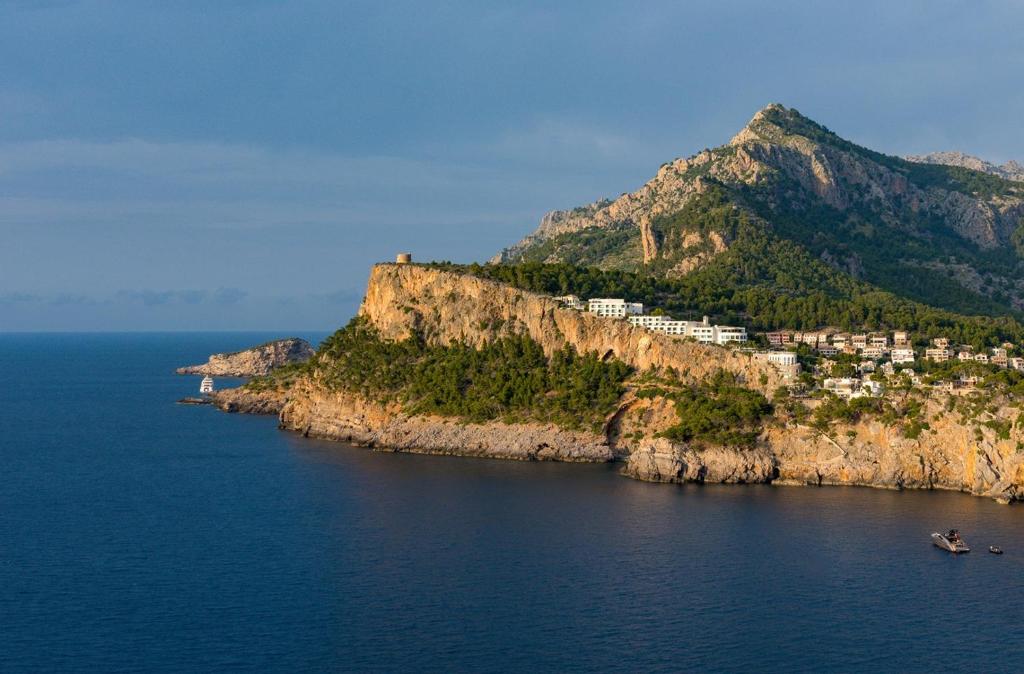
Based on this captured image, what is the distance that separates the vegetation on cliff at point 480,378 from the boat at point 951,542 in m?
47.6

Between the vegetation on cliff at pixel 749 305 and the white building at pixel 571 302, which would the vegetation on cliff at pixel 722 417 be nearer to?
the white building at pixel 571 302

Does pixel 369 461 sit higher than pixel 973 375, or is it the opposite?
pixel 973 375

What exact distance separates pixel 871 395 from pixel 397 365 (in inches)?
2423

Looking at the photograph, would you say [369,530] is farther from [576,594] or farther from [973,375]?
[973,375]

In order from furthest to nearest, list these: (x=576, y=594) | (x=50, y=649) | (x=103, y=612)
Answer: (x=576, y=594) → (x=103, y=612) → (x=50, y=649)

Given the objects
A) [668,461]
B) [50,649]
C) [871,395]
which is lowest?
[50,649]

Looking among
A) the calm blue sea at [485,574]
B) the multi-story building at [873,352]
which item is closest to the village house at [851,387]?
the calm blue sea at [485,574]

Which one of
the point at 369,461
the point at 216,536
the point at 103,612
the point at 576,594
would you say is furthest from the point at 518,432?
the point at 103,612

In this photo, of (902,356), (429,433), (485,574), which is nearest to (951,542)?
(485,574)

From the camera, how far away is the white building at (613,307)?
14550cm

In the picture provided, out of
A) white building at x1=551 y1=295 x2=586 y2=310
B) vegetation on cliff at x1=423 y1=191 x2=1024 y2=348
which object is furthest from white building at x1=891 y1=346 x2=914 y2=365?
white building at x1=551 y1=295 x2=586 y2=310

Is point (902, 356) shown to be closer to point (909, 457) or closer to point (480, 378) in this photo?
point (909, 457)

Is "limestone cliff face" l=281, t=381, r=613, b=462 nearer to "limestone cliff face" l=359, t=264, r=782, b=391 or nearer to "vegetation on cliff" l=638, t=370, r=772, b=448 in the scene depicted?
"vegetation on cliff" l=638, t=370, r=772, b=448

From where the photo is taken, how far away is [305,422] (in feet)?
495
